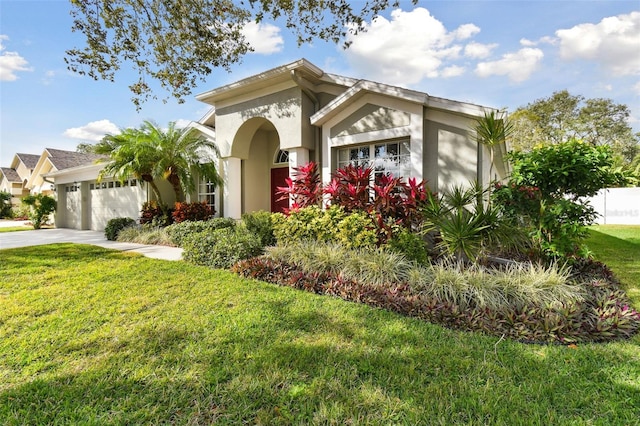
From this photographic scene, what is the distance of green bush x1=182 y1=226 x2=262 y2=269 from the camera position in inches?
288

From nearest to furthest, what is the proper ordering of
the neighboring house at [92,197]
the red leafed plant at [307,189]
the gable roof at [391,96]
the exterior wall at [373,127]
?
the gable roof at [391,96] < the exterior wall at [373,127] < the red leafed plant at [307,189] < the neighboring house at [92,197]

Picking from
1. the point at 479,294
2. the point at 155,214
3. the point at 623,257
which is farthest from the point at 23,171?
the point at 623,257

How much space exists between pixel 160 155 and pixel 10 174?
136ft

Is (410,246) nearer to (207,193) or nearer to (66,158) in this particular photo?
(207,193)

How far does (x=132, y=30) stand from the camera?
8.73 meters

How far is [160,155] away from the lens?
12039 mm

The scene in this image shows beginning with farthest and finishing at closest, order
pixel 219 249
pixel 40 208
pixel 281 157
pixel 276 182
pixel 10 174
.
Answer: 1. pixel 10 174
2. pixel 40 208
3. pixel 281 157
4. pixel 276 182
5. pixel 219 249

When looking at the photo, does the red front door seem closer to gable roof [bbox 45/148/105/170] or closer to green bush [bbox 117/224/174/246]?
green bush [bbox 117/224/174/246]

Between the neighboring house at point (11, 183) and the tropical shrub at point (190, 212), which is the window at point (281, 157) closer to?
the tropical shrub at point (190, 212)

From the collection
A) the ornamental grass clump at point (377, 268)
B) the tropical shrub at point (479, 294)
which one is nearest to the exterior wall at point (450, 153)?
the tropical shrub at point (479, 294)

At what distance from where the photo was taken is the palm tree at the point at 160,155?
11.9 m

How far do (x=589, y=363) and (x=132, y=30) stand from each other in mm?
12243

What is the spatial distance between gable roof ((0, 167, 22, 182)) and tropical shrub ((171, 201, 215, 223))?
39732 mm

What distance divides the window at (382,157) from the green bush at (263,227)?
308 cm
